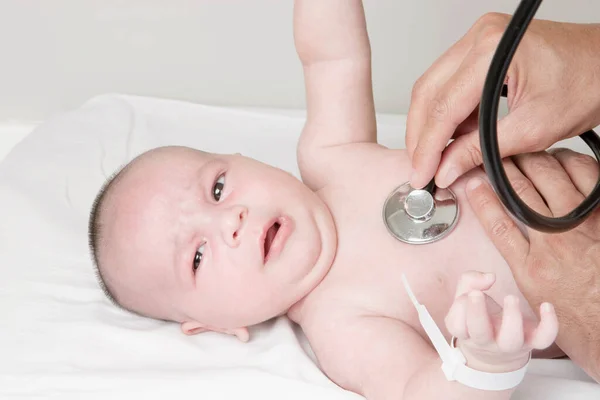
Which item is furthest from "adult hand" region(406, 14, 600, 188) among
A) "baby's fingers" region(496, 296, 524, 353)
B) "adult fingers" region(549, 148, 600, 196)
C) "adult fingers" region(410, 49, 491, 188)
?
"baby's fingers" region(496, 296, 524, 353)

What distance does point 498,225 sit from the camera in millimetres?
1198

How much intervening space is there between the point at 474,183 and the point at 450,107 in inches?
7.0

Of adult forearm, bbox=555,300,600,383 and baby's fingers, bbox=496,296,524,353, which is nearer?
baby's fingers, bbox=496,296,524,353

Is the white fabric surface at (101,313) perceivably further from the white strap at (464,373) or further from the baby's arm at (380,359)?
the white strap at (464,373)

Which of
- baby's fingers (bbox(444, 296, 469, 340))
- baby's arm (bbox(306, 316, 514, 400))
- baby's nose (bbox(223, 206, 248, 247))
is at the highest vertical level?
baby's fingers (bbox(444, 296, 469, 340))

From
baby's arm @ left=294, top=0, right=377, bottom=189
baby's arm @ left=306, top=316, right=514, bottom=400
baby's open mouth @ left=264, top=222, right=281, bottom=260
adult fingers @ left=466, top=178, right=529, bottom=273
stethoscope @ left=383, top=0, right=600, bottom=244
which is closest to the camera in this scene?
stethoscope @ left=383, top=0, right=600, bottom=244

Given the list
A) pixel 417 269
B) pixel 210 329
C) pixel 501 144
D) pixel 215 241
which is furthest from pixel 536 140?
pixel 210 329

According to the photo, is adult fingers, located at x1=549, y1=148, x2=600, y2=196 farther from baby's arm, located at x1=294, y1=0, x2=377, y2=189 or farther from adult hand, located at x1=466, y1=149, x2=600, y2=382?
baby's arm, located at x1=294, y1=0, x2=377, y2=189

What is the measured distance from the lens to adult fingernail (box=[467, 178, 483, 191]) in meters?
1.25

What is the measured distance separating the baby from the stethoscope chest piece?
3 cm

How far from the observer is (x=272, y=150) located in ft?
6.16

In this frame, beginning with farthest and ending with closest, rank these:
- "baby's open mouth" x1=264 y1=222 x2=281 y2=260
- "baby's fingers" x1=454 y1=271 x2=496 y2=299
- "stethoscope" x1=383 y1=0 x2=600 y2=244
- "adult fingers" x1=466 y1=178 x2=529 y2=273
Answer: "baby's open mouth" x1=264 y1=222 x2=281 y2=260 < "adult fingers" x1=466 y1=178 x2=529 y2=273 < "baby's fingers" x1=454 y1=271 x2=496 y2=299 < "stethoscope" x1=383 y1=0 x2=600 y2=244

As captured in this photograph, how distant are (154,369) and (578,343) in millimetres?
678

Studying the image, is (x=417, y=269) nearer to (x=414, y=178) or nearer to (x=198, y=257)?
(x=414, y=178)
